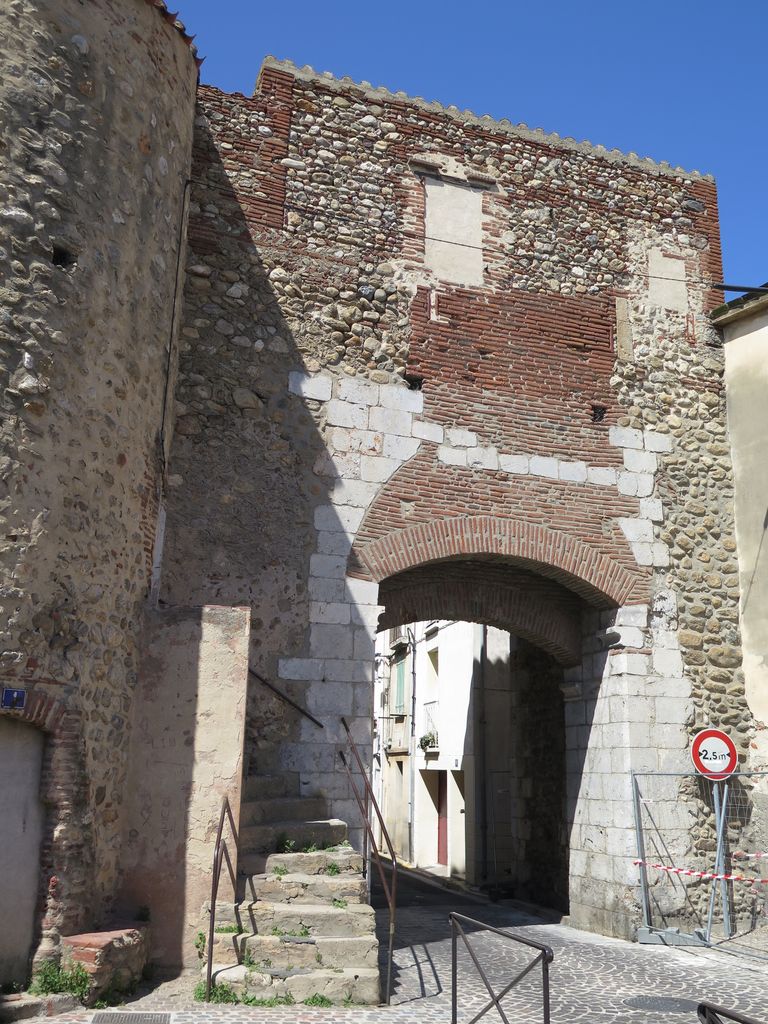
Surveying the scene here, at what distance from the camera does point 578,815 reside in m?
9.62

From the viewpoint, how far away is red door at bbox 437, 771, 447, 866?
17.6 meters

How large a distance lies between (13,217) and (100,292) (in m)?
0.75

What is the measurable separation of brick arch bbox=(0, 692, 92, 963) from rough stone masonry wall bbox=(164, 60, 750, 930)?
2.08 meters

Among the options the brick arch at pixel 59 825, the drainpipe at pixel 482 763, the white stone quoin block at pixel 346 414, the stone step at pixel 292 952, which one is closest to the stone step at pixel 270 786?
the stone step at pixel 292 952

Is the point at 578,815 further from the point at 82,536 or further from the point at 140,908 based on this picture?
the point at 82,536

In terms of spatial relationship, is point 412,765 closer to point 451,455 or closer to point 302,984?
point 451,455

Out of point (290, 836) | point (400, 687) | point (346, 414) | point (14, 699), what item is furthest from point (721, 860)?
point (400, 687)

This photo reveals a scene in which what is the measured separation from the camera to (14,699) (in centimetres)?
543

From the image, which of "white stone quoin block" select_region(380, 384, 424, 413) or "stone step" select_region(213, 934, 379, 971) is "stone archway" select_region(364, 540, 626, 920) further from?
"stone step" select_region(213, 934, 379, 971)

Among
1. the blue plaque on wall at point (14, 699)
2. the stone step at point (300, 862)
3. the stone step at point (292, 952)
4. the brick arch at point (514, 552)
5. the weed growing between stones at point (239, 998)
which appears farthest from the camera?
the brick arch at point (514, 552)

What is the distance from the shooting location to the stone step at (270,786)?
23.8ft

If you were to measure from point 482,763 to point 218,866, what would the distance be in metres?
→ 9.13

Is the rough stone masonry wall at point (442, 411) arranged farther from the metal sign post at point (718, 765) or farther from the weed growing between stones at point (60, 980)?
the weed growing between stones at point (60, 980)

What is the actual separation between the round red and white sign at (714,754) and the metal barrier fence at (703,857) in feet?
0.55
